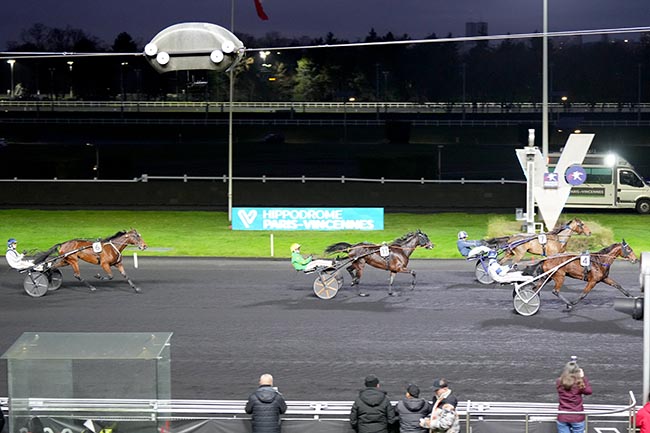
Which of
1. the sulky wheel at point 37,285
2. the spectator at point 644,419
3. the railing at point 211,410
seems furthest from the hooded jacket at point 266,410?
the sulky wheel at point 37,285

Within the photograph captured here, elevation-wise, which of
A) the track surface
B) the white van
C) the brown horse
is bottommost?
the track surface

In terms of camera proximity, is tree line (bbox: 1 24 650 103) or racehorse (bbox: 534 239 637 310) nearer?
racehorse (bbox: 534 239 637 310)

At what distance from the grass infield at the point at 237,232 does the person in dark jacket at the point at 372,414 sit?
15.9 metres

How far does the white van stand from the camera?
37281mm

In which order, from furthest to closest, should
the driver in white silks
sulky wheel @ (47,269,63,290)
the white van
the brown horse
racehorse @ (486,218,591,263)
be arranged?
the white van < sulky wheel @ (47,269,63,290) < racehorse @ (486,218,591,263) < the brown horse < the driver in white silks

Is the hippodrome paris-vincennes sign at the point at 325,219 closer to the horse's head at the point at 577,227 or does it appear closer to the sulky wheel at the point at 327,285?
the horse's head at the point at 577,227

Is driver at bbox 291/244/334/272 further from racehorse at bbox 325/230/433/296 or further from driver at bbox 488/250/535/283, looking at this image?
driver at bbox 488/250/535/283

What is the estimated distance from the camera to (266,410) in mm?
10938

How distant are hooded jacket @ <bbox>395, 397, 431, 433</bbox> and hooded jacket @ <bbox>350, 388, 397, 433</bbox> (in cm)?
10

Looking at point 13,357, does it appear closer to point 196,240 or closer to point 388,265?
point 388,265

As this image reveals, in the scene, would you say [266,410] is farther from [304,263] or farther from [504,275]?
[304,263]

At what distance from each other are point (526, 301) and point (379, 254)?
137 inches

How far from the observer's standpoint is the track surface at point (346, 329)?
1508 cm

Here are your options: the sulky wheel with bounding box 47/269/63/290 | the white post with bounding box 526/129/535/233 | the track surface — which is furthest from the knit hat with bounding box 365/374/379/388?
the white post with bounding box 526/129/535/233
